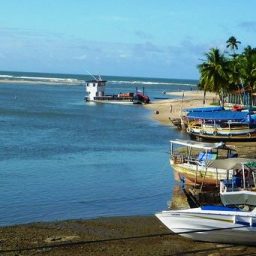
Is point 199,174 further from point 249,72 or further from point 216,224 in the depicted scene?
point 249,72

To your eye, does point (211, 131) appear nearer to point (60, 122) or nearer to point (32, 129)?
point (32, 129)

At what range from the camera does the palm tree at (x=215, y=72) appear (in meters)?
71.8

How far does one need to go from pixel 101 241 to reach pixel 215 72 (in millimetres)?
55934

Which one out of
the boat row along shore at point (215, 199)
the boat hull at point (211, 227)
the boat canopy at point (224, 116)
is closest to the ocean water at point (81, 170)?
the boat row along shore at point (215, 199)

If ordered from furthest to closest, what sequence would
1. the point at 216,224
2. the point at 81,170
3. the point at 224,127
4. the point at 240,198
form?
the point at 224,127 → the point at 81,170 → the point at 240,198 → the point at 216,224

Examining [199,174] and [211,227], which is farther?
[199,174]

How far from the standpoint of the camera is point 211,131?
1980 inches

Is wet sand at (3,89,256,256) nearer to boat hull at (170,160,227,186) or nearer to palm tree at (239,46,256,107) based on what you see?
boat hull at (170,160,227,186)

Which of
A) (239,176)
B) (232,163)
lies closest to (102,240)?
(232,163)

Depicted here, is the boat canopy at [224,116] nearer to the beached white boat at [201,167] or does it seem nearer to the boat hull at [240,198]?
the beached white boat at [201,167]

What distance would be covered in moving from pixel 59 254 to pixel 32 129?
42008 millimetres

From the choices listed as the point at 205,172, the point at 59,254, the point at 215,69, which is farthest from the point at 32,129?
the point at 59,254

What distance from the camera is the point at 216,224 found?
58.2ft

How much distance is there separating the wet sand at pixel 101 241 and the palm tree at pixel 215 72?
5220 centimetres
